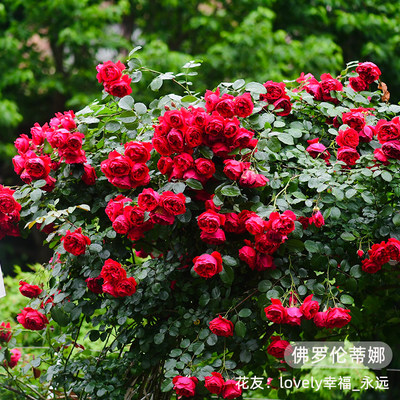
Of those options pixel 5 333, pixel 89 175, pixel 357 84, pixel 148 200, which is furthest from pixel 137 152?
pixel 5 333

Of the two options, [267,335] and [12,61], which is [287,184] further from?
[12,61]

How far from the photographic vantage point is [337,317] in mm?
1517

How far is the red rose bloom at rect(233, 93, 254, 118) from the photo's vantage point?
1.68m

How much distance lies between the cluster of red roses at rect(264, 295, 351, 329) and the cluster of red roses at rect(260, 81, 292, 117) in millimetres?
633

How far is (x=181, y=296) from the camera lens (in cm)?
179

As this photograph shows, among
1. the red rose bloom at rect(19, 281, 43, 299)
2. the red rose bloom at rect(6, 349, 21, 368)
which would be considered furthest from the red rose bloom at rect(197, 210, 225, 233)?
the red rose bloom at rect(6, 349, 21, 368)

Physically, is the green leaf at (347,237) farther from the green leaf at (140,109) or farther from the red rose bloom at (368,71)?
the green leaf at (140,109)

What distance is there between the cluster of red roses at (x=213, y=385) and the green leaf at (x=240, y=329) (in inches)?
4.8

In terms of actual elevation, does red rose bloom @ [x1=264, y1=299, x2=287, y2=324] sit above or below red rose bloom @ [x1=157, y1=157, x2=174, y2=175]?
below

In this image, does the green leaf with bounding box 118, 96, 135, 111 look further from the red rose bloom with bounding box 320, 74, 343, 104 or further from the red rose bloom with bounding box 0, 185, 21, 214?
the red rose bloom with bounding box 320, 74, 343, 104

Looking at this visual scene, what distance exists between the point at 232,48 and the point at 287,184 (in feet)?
17.9

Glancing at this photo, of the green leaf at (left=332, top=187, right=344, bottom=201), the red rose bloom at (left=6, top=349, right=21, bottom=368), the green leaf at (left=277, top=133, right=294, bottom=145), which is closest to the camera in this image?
the green leaf at (left=332, top=187, right=344, bottom=201)

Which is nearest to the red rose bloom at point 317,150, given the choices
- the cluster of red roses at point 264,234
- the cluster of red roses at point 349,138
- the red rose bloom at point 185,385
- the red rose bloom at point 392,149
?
the cluster of red roses at point 349,138

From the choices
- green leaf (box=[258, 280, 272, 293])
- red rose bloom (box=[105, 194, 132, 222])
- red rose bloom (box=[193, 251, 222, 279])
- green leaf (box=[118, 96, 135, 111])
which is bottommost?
green leaf (box=[258, 280, 272, 293])
